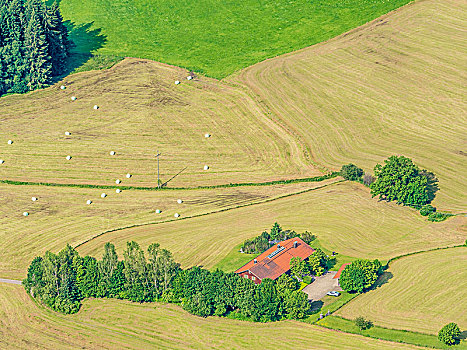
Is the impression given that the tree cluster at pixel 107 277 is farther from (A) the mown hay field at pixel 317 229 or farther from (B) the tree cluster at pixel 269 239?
(B) the tree cluster at pixel 269 239

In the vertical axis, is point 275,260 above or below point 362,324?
above

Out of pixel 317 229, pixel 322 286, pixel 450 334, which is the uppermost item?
pixel 450 334

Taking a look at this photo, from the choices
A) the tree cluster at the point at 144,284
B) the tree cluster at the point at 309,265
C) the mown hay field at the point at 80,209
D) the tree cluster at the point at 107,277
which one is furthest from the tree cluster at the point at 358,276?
the mown hay field at the point at 80,209

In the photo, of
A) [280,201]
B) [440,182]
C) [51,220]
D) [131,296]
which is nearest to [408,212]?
[440,182]

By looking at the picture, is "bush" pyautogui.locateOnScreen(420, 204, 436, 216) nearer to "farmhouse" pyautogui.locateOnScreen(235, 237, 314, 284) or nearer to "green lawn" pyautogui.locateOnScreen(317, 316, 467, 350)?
"farmhouse" pyautogui.locateOnScreen(235, 237, 314, 284)

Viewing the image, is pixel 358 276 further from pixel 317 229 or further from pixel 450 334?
pixel 317 229

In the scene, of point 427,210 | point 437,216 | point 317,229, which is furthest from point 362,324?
point 427,210
